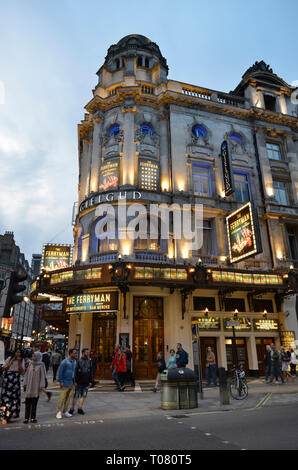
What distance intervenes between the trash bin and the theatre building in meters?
7.09

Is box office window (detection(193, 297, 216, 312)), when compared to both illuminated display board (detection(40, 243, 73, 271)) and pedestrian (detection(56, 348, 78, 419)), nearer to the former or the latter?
illuminated display board (detection(40, 243, 73, 271))

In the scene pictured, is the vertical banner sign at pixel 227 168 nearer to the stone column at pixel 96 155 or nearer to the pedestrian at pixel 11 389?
the stone column at pixel 96 155

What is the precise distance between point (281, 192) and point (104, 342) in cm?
1807

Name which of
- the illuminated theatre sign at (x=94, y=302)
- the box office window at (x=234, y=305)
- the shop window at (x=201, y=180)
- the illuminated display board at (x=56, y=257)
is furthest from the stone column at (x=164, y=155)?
the box office window at (x=234, y=305)

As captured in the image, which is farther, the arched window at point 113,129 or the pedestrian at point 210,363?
the arched window at point 113,129

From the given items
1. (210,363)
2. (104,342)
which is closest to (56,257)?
(104,342)

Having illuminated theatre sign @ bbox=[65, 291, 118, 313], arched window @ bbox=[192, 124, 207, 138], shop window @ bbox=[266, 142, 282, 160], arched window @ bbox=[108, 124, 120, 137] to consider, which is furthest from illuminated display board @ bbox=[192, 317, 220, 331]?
shop window @ bbox=[266, 142, 282, 160]

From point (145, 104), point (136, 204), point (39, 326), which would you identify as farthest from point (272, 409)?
point (39, 326)

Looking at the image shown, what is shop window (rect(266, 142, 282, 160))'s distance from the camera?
26683 mm

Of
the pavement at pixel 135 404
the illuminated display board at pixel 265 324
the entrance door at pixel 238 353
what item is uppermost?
the illuminated display board at pixel 265 324

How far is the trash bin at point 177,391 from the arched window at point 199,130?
1935 cm

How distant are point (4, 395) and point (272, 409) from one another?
7.85 metres

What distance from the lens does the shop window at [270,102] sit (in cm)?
2888
